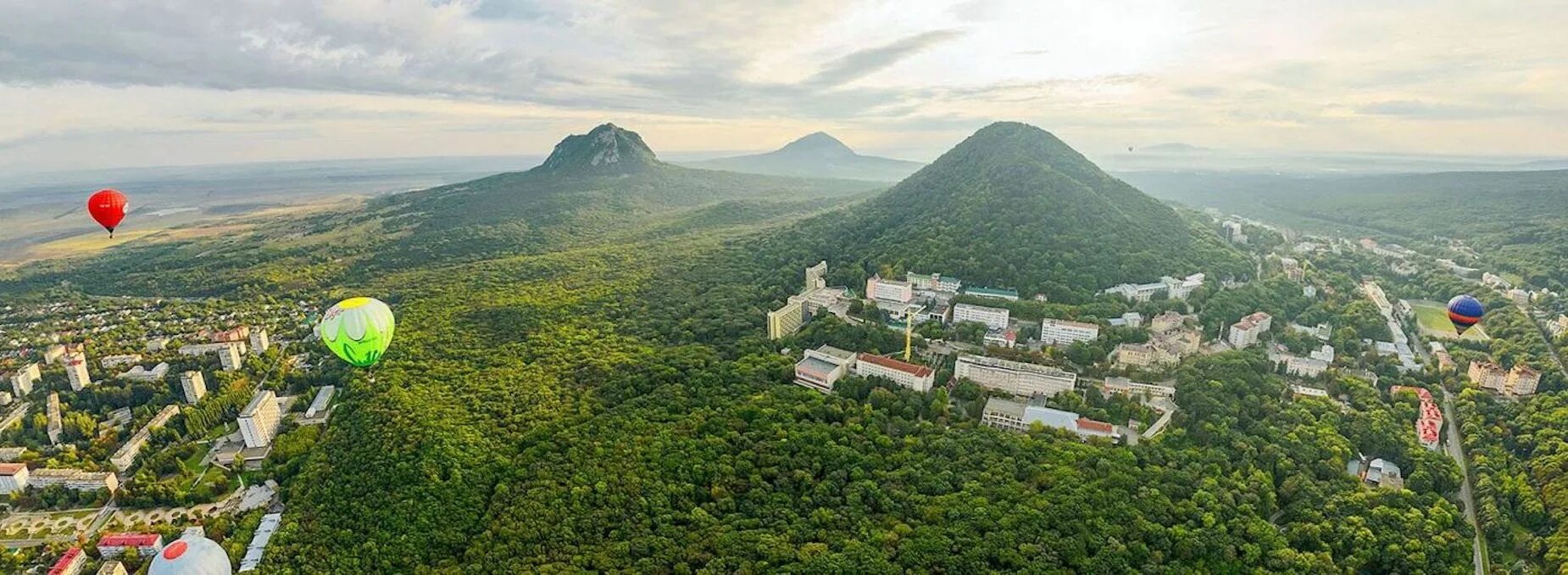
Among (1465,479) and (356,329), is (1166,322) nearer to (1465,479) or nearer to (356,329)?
(1465,479)

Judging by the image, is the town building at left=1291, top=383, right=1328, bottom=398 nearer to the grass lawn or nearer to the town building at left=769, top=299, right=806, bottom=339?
the grass lawn

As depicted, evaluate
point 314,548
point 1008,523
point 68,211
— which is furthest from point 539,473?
point 68,211

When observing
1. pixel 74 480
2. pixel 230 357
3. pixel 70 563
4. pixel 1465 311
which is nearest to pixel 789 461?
pixel 70 563

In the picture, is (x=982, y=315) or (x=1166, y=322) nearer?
(x=1166, y=322)

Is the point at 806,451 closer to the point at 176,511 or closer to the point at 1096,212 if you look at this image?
the point at 176,511

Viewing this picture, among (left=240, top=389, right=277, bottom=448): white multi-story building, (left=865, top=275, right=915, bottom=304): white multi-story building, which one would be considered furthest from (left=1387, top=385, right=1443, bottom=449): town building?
(left=240, top=389, right=277, bottom=448): white multi-story building
